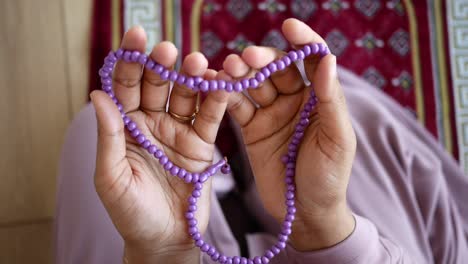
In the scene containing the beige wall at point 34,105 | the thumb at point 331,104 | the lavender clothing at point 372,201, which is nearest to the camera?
the thumb at point 331,104

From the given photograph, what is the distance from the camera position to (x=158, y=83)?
558 millimetres

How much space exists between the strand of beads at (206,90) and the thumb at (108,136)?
0.09 ft

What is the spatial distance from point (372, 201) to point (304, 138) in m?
0.32

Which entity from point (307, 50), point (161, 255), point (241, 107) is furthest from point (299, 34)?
point (161, 255)

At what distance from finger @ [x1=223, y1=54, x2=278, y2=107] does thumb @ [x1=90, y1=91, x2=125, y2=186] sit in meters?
0.14

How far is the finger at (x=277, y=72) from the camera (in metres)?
0.54

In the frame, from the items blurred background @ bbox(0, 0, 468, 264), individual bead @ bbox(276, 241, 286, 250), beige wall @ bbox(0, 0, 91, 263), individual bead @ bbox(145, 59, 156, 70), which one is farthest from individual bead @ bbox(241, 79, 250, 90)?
beige wall @ bbox(0, 0, 91, 263)

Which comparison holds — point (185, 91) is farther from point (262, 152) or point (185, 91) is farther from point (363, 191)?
point (363, 191)

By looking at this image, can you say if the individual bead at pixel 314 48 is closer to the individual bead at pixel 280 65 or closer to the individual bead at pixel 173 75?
the individual bead at pixel 280 65

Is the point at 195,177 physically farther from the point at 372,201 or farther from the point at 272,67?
the point at 372,201

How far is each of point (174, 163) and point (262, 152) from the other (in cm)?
12

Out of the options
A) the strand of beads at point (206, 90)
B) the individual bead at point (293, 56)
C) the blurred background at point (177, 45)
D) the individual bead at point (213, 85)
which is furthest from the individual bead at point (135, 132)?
the blurred background at point (177, 45)

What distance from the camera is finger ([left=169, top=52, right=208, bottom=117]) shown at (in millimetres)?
537

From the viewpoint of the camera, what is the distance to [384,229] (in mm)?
799
